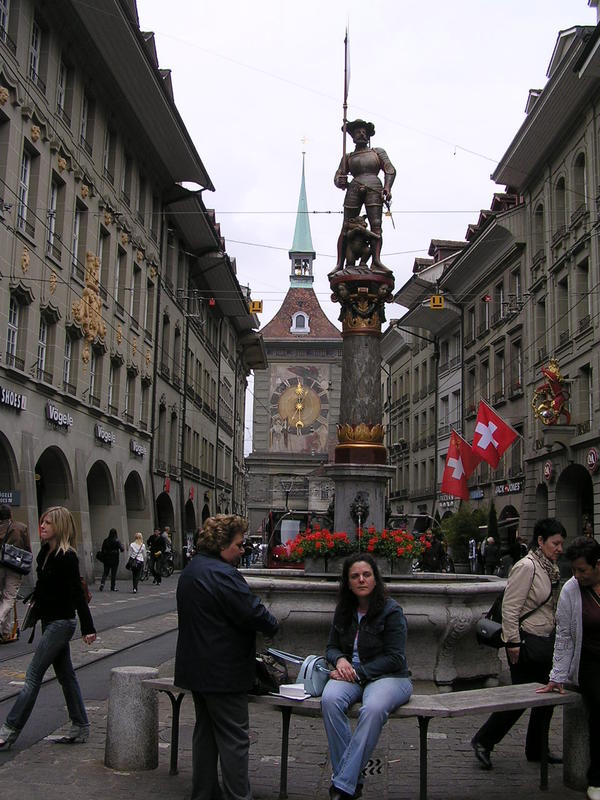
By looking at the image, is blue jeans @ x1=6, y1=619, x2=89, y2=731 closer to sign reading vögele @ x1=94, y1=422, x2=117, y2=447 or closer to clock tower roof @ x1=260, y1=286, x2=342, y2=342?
sign reading vögele @ x1=94, y1=422, x2=117, y2=447

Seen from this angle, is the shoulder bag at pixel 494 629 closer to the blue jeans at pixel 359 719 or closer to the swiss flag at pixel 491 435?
the blue jeans at pixel 359 719

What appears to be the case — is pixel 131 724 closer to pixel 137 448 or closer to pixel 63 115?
pixel 63 115

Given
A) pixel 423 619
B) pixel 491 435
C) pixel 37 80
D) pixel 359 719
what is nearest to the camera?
pixel 359 719

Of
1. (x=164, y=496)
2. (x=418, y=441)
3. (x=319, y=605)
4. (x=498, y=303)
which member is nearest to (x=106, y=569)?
(x=164, y=496)

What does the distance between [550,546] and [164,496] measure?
33.6 m

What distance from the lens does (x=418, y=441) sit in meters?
57.6

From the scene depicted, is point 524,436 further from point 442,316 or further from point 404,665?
point 404,665

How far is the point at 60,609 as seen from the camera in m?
7.14

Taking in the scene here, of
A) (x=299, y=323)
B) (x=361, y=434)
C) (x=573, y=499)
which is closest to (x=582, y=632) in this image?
(x=361, y=434)

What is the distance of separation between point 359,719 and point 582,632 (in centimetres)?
156

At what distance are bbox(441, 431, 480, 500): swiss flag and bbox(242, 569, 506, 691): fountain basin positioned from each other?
1905cm

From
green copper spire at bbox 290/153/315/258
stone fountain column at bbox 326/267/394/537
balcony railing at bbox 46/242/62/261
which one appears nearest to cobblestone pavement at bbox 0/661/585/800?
stone fountain column at bbox 326/267/394/537

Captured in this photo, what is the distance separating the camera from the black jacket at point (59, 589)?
281 inches

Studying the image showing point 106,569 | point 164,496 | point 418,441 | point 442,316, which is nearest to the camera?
point 106,569
